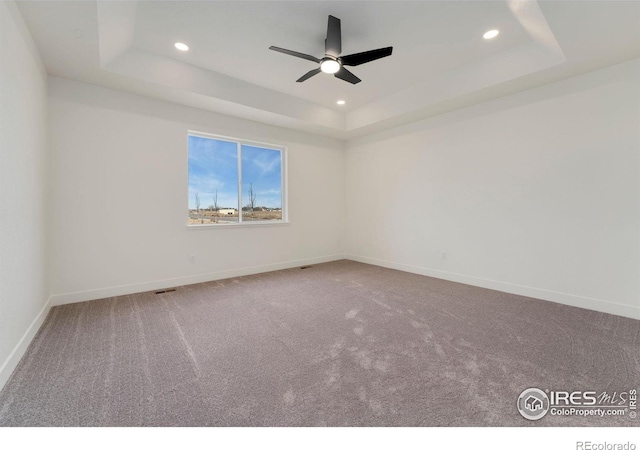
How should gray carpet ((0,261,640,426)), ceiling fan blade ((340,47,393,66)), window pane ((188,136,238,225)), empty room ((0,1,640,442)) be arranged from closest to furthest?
gray carpet ((0,261,640,426)) → empty room ((0,1,640,442)) → ceiling fan blade ((340,47,393,66)) → window pane ((188,136,238,225))

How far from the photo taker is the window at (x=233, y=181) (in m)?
4.41

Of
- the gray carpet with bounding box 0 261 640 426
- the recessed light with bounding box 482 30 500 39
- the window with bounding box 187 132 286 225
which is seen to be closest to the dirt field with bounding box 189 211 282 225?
the window with bounding box 187 132 286 225

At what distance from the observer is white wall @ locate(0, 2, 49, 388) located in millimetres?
1868

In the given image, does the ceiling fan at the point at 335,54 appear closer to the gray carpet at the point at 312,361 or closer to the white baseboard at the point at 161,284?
the gray carpet at the point at 312,361

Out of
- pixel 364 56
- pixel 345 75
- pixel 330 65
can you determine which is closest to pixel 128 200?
pixel 330 65

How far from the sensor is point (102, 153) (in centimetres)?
347

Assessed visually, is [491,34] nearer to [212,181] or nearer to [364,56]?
[364,56]

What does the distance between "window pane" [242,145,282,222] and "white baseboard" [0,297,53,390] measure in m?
2.80

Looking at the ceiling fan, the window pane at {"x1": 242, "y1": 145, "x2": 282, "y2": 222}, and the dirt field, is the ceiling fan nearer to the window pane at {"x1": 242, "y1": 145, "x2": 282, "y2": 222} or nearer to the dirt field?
the window pane at {"x1": 242, "y1": 145, "x2": 282, "y2": 222}

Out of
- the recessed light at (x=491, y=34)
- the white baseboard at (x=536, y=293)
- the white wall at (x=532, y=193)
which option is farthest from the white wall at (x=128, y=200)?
the recessed light at (x=491, y=34)

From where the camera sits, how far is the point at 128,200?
3.65 meters

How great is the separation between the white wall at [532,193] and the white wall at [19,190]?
481cm

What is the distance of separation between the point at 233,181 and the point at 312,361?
356cm
